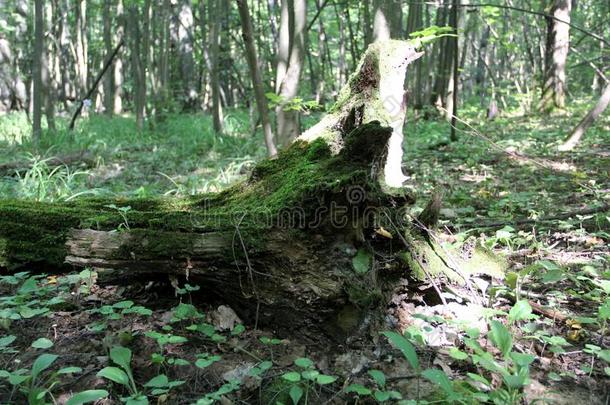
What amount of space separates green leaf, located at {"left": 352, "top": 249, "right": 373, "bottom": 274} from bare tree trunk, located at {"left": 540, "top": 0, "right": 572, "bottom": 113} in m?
9.93

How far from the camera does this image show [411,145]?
8016 mm

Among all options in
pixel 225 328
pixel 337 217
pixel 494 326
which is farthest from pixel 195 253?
pixel 494 326

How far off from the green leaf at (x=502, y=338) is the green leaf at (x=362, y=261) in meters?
0.64

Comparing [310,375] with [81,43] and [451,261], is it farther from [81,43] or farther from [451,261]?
[81,43]

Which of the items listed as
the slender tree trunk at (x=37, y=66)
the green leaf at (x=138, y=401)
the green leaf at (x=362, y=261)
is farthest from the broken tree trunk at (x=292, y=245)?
the slender tree trunk at (x=37, y=66)

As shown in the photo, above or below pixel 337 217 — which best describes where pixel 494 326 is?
below

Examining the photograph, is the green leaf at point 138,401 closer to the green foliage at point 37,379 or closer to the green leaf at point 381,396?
the green foliage at point 37,379

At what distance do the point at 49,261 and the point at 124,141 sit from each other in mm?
6718

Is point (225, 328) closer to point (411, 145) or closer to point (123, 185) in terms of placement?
point (123, 185)

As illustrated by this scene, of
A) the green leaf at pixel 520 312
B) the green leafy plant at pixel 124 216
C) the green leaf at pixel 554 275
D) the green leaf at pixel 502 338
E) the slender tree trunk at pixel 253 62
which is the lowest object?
the green leaf at pixel 502 338

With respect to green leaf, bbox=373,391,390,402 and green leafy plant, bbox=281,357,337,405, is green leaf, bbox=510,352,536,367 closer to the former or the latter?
green leaf, bbox=373,391,390,402

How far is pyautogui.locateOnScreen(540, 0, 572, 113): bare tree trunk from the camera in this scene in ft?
32.6

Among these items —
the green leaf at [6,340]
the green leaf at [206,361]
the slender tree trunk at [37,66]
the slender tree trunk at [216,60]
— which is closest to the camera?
the green leaf at [206,361]

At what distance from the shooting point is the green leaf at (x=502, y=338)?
1.84 meters
